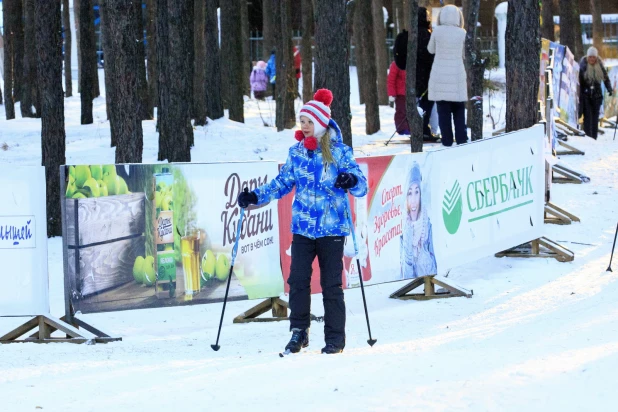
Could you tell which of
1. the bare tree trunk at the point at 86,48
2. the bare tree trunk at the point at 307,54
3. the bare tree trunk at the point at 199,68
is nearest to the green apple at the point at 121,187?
the bare tree trunk at the point at 199,68

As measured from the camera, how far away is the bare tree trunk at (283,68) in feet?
68.8

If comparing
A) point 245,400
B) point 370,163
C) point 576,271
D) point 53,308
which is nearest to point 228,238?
point 370,163

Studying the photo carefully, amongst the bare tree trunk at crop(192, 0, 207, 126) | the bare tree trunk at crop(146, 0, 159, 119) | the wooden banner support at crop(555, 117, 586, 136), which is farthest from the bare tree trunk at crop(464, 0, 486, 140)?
the bare tree trunk at crop(146, 0, 159, 119)

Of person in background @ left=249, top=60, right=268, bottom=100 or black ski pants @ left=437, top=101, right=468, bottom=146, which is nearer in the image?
black ski pants @ left=437, top=101, right=468, bottom=146

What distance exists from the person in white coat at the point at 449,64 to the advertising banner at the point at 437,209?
437cm

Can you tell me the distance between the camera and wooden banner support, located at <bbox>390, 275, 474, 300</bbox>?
31.0 ft

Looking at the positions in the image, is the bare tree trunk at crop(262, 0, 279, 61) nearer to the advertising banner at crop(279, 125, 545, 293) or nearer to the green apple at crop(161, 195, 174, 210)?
the advertising banner at crop(279, 125, 545, 293)

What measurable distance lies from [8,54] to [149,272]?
22.2m

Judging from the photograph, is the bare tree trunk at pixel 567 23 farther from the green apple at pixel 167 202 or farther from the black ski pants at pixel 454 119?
the green apple at pixel 167 202

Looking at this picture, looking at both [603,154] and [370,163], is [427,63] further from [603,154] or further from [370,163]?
[370,163]

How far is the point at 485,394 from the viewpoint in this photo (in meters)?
5.40

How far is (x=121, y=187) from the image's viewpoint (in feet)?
25.6

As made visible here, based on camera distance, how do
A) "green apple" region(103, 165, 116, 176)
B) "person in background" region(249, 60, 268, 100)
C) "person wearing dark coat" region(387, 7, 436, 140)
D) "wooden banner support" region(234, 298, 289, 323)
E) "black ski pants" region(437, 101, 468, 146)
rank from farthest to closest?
"person in background" region(249, 60, 268, 100) → "person wearing dark coat" region(387, 7, 436, 140) → "black ski pants" region(437, 101, 468, 146) → "wooden banner support" region(234, 298, 289, 323) → "green apple" region(103, 165, 116, 176)

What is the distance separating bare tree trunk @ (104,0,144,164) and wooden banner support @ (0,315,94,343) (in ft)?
15.5
